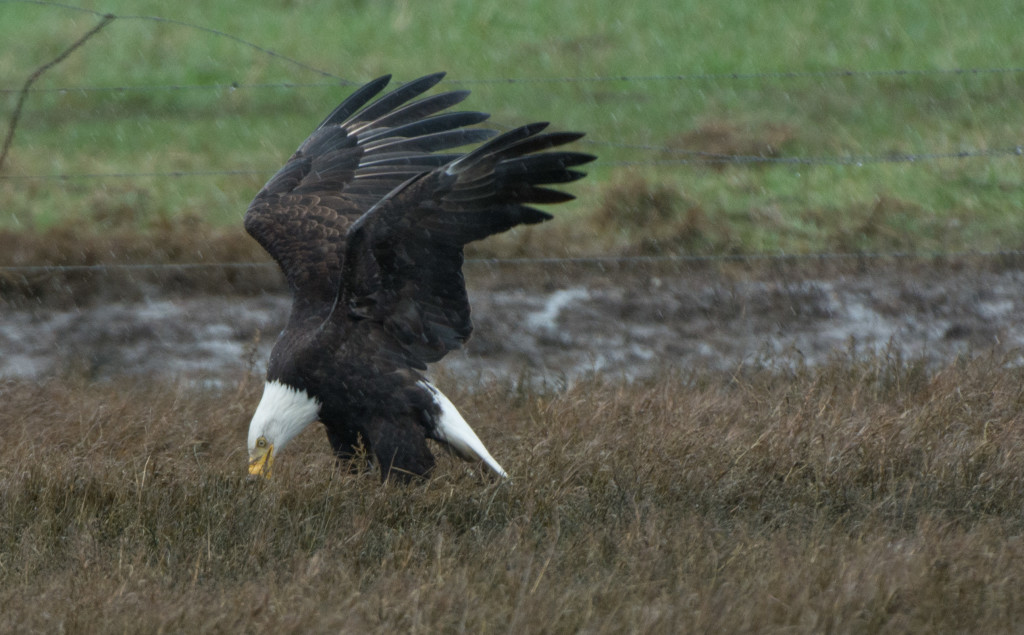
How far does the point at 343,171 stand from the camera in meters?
5.57

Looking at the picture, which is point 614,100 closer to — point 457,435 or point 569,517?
point 457,435

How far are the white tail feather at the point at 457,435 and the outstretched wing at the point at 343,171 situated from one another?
0.62 meters

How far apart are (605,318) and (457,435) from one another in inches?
112

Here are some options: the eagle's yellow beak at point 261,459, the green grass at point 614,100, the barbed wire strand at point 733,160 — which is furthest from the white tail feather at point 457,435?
the green grass at point 614,100

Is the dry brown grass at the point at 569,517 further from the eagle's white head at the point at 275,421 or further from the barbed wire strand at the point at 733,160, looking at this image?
the barbed wire strand at the point at 733,160

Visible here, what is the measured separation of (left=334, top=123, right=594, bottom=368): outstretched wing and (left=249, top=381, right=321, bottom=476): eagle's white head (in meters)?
0.32

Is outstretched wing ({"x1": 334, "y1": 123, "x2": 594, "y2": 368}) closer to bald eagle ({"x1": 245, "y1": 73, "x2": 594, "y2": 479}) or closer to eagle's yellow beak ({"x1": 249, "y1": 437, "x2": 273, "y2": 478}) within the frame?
bald eagle ({"x1": 245, "y1": 73, "x2": 594, "y2": 479})

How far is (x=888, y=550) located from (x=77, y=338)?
16.8 feet

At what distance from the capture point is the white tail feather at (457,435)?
4.63m

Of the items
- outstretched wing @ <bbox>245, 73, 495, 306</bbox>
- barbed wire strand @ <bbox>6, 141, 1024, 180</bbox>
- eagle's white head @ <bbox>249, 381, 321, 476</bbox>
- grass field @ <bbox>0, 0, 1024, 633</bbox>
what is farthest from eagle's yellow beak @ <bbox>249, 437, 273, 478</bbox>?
barbed wire strand @ <bbox>6, 141, 1024, 180</bbox>

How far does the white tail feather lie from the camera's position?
4.63 meters

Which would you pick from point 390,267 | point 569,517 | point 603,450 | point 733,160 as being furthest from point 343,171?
point 733,160

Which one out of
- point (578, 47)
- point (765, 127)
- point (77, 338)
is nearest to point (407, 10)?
point (578, 47)

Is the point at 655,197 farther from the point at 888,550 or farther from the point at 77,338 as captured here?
the point at 888,550
